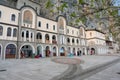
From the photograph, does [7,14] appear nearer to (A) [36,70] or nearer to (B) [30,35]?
(B) [30,35]

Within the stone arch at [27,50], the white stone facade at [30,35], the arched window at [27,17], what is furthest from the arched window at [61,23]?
the stone arch at [27,50]

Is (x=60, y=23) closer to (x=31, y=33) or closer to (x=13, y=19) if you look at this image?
(x=31, y=33)

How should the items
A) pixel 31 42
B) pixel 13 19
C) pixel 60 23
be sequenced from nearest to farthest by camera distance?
1. pixel 13 19
2. pixel 31 42
3. pixel 60 23

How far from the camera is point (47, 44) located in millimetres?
35000

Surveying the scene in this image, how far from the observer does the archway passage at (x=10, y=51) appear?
26.4 meters

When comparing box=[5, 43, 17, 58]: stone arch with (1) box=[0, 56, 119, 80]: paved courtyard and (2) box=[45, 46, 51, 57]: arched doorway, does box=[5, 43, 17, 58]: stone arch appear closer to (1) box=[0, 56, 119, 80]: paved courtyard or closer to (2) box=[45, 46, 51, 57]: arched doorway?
(1) box=[0, 56, 119, 80]: paved courtyard

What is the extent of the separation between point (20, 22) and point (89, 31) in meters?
35.3

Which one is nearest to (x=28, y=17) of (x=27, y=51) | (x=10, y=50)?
(x=27, y=51)

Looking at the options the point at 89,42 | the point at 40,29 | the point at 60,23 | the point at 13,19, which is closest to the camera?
the point at 13,19

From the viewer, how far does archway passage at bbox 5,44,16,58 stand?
26406mm

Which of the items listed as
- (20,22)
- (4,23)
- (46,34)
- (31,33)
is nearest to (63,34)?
(46,34)

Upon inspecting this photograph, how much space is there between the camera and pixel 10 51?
1056 inches

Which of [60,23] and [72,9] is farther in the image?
[60,23]

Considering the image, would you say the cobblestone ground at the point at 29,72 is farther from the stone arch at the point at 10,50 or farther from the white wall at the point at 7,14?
the white wall at the point at 7,14
